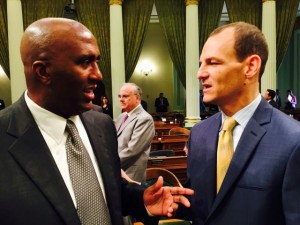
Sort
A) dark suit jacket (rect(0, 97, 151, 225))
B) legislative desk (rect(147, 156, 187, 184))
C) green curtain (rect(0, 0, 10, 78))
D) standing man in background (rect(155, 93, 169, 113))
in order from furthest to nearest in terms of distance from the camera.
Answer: standing man in background (rect(155, 93, 169, 113)), green curtain (rect(0, 0, 10, 78)), legislative desk (rect(147, 156, 187, 184)), dark suit jacket (rect(0, 97, 151, 225))

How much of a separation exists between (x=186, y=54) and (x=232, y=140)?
7841 mm

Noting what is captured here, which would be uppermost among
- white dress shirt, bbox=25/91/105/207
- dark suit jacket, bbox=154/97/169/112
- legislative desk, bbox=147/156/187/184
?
white dress shirt, bbox=25/91/105/207

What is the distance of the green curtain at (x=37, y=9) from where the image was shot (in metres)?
8.34

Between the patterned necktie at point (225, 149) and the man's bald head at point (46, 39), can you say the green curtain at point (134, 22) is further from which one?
the man's bald head at point (46, 39)

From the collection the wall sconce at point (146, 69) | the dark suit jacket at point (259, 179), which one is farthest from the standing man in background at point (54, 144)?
the wall sconce at point (146, 69)

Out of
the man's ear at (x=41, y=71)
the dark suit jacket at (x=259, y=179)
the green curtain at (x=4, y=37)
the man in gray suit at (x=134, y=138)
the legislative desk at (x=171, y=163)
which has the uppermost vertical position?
the green curtain at (x=4, y=37)

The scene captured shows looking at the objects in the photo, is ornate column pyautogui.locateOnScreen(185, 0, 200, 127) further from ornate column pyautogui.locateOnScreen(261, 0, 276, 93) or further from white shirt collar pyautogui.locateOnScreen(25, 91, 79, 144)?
white shirt collar pyautogui.locateOnScreen(25, 91, 79, 144)

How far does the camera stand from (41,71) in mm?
1021

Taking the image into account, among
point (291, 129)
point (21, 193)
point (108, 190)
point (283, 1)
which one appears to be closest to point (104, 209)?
point (108, 190)

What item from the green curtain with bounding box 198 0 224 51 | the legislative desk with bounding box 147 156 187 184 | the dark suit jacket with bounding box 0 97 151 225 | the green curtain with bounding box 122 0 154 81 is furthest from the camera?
the green curtain with bounding box 198 0 224 51

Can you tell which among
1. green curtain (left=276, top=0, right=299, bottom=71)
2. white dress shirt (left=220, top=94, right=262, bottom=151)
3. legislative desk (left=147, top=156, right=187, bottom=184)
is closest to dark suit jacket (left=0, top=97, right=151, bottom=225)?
white dress shirt (left=220, top=94, right=262, bottom=151)

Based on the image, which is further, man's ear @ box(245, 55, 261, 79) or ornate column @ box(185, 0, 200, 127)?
ornate column @ box(185, 0, 200, 127)

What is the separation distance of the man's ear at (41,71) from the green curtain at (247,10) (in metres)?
9.08

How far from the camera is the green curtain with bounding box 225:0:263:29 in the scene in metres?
9.20
